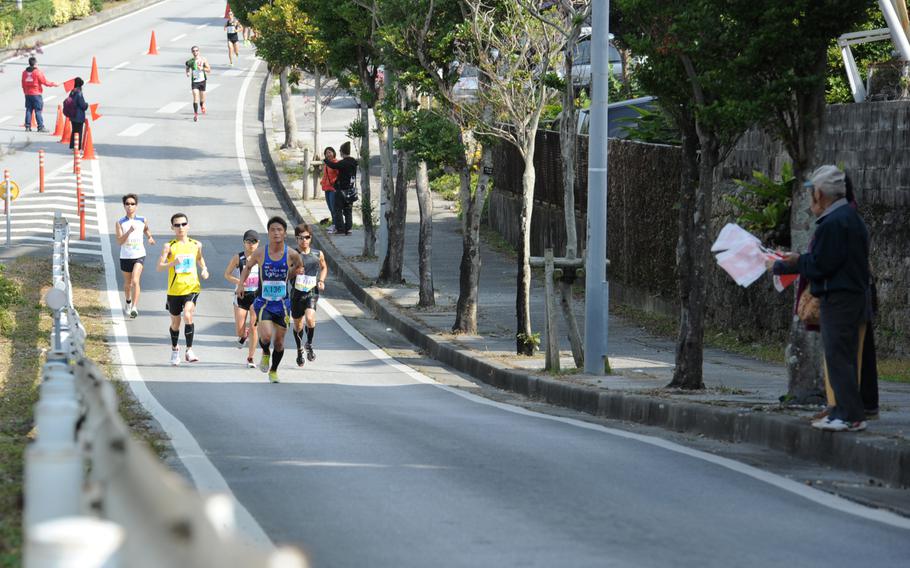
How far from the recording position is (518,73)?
1756cm

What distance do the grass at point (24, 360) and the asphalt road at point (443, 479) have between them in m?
0.40

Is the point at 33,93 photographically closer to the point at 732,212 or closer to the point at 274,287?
the point at 732,212

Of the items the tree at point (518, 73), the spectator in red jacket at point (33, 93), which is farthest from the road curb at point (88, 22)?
the tree at point (518, 73)

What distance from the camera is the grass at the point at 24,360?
7.19m

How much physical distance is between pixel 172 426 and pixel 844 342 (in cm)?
534

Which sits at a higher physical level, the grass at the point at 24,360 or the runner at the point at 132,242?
the runner at the point at 132,242

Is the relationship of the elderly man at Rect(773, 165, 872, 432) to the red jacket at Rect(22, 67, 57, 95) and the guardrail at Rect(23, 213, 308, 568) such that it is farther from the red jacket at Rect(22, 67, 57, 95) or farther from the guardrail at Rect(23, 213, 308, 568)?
the red jacket at Rect(22, 67, 57, 95)

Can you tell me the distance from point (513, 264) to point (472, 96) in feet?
24.8

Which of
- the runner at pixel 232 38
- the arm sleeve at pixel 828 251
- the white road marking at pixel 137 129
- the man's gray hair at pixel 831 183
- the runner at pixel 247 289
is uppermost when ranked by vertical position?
the runner at pixel 232 38

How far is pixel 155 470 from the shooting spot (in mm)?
3520

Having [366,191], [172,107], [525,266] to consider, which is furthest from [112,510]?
[172,107]

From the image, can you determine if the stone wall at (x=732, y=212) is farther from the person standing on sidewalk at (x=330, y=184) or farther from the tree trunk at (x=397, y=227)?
the person standing on sidewalk at (x=330, y=184)

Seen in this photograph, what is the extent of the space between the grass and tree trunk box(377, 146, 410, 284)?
4.88 meters

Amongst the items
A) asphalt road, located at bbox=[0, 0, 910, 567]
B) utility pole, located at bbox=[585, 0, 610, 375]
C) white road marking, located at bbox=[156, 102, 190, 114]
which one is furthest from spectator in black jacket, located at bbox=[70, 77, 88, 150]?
utility pole, located at bbox=[585, 0, 610, 375]
